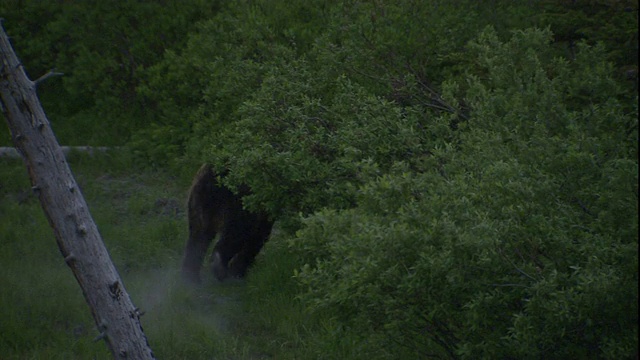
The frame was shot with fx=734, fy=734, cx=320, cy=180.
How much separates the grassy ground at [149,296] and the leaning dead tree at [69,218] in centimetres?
106

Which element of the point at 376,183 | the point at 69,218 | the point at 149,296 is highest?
the point at 376,183

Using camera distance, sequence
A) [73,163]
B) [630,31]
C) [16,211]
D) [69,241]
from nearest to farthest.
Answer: [69,241] < [630,31] < [16,211] < [73,163]

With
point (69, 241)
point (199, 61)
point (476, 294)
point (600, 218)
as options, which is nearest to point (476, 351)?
point (476, 294)

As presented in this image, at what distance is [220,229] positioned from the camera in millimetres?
7438

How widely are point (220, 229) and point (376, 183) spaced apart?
10.8 feet

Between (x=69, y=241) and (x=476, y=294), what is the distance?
9.05 ft

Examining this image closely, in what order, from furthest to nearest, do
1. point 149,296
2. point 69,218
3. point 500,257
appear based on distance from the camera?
point 149,296 → point 69,218 → point 500,257

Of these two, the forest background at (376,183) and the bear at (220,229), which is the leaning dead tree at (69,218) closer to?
the forest background at (376,183)

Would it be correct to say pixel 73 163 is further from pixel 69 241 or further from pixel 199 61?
pixel 69 241

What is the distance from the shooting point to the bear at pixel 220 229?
23.9ft

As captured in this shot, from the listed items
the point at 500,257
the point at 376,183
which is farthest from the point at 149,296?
the point at 500,257

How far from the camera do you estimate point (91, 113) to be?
12328 mm

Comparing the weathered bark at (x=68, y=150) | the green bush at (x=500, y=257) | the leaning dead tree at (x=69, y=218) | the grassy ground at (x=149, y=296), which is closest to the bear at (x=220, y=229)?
the grassy ground at (x=149, y=296)

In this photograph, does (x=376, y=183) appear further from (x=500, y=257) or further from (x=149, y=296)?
(x=149, y=296)
